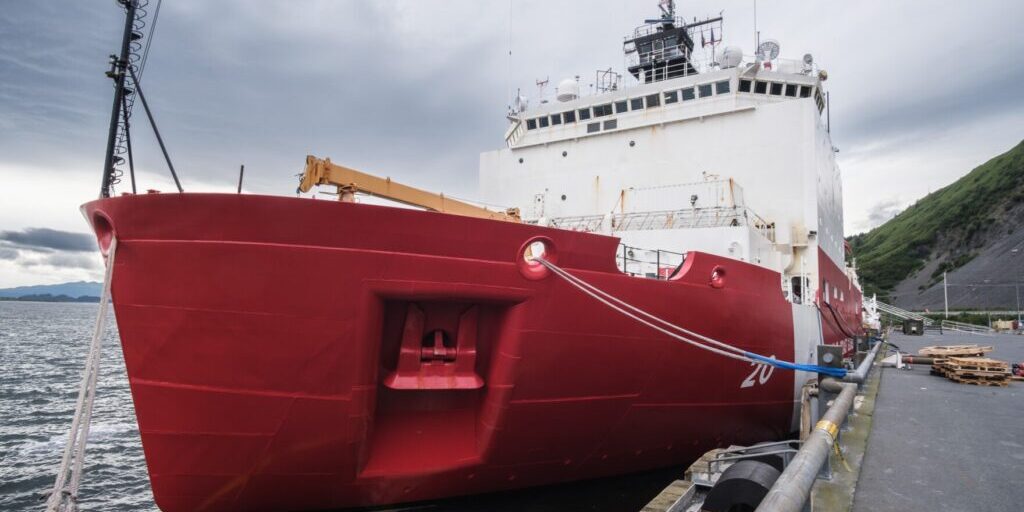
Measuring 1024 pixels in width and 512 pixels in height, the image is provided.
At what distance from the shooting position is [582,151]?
12.2 metres

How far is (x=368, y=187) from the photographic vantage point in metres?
6.23

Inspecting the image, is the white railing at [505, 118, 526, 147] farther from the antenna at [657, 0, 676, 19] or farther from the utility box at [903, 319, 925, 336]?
the utility box at [903, 319, 925, 336]

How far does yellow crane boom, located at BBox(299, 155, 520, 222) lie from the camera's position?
577 centimetres

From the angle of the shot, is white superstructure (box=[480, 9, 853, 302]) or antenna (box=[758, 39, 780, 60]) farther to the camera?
antenna (box=[758, 39, 780, 60])

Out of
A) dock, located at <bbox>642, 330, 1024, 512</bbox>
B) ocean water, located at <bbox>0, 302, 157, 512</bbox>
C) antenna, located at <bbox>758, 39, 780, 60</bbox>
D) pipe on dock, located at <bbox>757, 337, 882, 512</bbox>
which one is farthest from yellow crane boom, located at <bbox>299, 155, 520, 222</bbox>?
antenna, located at <bbox>758, 39, 780, 60</bbox>

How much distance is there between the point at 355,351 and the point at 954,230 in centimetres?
10680

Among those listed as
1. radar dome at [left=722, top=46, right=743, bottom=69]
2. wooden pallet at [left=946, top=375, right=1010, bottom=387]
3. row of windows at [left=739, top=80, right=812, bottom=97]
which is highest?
radar dome at [left=722, top=46, right=743, bottom=69]

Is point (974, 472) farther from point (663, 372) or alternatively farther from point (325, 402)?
point (325, 402)

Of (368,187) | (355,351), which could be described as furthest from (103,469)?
(355,351)

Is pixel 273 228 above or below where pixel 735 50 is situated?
below

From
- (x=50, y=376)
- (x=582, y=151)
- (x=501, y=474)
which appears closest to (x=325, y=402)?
(x=501, y=474)

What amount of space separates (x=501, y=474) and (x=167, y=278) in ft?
11.3

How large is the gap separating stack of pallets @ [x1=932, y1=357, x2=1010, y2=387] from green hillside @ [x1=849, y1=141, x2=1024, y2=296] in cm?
8163

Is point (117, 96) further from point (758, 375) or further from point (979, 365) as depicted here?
point (979, 365)
